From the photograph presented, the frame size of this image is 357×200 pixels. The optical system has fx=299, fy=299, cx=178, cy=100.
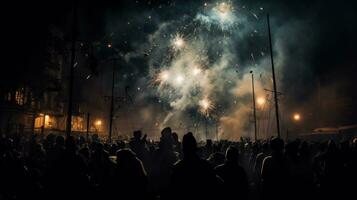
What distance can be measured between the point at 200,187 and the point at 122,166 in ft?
4.57

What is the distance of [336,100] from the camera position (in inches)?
2222

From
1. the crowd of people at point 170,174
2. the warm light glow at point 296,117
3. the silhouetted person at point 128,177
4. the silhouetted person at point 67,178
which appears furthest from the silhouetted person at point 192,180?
the warm light glow at point 296,117

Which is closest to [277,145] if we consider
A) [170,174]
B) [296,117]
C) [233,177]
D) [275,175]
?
[275,175]

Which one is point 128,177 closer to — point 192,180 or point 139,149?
point 192,180

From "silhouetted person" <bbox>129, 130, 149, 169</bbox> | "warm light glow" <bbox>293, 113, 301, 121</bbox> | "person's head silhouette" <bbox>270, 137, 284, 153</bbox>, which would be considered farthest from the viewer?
"warm light glow" <bbox>293, 113, 301, 121</bbox>

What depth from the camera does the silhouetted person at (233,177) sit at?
5363 millimetres

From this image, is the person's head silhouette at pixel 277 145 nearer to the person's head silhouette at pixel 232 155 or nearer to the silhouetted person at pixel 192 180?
the person's head silhouette at pixel 232 155

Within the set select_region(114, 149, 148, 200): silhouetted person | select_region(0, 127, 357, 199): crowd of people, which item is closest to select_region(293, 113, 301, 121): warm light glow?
select_region(0, 127, 357, 199): crowd of people

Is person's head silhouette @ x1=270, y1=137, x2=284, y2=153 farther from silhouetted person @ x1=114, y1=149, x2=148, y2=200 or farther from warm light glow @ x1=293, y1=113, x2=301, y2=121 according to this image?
warm light glow @ x1=293, y1=113, x2=301, y2=121

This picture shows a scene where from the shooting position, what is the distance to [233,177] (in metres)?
5.39

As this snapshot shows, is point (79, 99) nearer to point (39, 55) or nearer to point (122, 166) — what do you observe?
point (39, 55)

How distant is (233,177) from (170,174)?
5.71 ft

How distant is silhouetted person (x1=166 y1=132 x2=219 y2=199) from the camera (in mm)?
3791

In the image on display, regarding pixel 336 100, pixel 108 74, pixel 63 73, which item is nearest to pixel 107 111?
pixel 108 74
